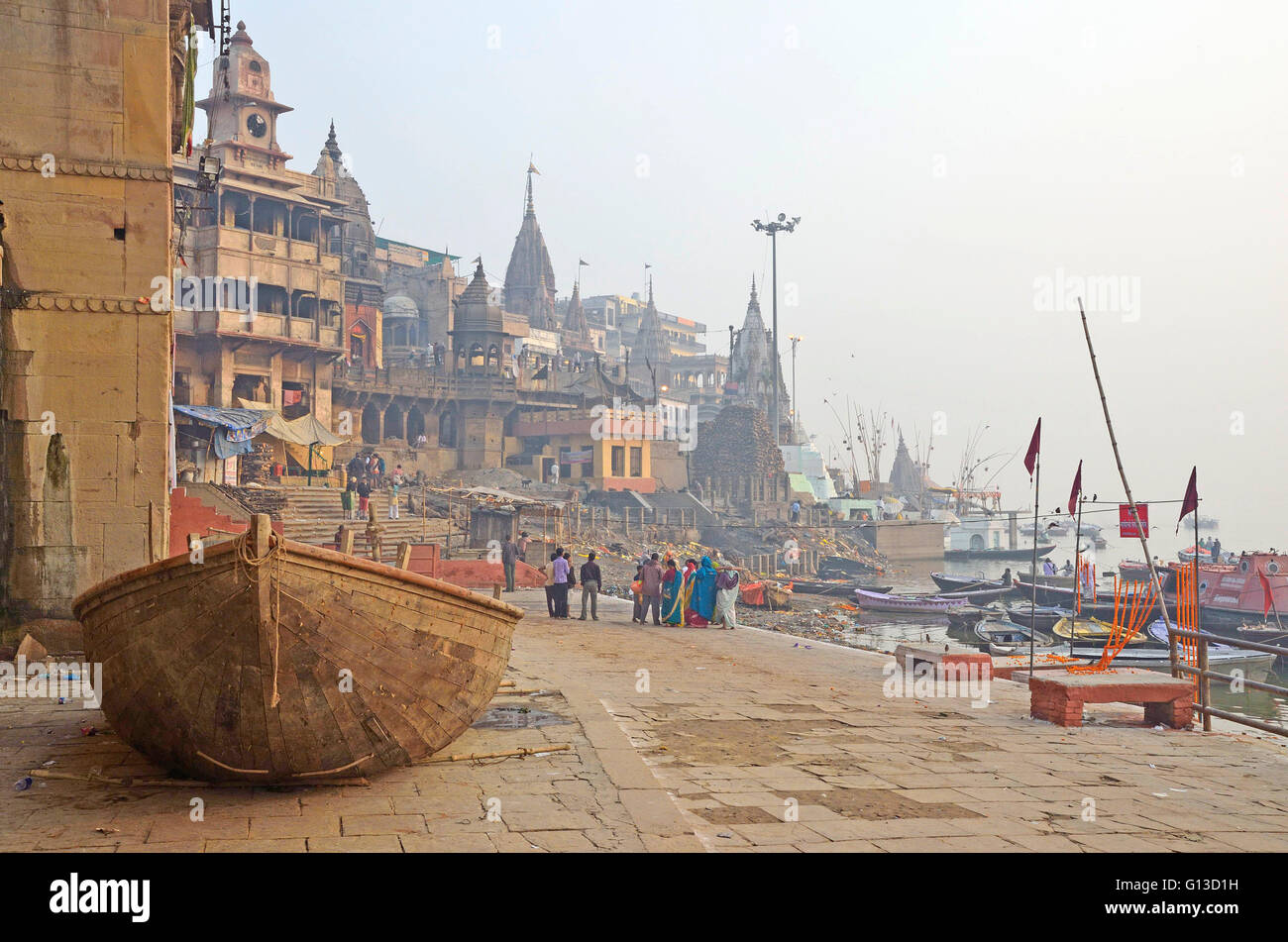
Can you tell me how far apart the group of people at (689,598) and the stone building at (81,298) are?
30.0 ft

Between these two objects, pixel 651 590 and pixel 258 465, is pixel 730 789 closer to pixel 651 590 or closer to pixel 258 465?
pixel 651 590

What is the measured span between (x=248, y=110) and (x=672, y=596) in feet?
104

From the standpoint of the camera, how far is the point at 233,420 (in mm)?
30328

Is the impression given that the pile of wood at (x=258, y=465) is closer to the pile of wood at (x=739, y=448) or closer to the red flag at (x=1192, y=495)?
the red flag at (x=1192, y=495)

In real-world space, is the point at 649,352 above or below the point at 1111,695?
above

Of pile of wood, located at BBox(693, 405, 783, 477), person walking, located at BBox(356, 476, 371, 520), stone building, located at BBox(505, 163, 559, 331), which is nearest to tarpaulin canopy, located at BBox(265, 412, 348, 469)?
person walking, located at BBox(356, 476, 371, 520)

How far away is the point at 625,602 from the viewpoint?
79.2 feet

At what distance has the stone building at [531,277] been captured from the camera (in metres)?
83.9

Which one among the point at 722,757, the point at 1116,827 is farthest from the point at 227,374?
the point at 1116,827

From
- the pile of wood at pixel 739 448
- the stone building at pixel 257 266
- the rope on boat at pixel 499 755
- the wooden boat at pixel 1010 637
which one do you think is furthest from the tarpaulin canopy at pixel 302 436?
the pile of wood at pixel 739 448

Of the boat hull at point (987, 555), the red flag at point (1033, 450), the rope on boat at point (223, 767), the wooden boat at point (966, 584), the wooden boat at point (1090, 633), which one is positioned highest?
the red flag at point (1033, 450)

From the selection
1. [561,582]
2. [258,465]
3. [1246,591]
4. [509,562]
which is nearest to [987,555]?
[1246,591]

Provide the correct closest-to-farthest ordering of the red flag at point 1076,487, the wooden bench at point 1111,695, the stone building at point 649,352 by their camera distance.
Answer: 1. the wooden bench at point 1111,695
2. the red flag at point 1076,487
3. the stone building at point 649,352

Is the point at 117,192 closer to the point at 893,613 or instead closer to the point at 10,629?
the point at 10,629
